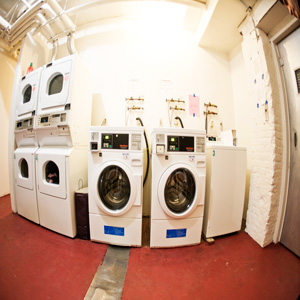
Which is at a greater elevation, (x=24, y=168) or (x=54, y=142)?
(x=54, y=142)

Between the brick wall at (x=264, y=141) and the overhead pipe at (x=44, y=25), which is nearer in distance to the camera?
the brick wall at (x=264, y=141)

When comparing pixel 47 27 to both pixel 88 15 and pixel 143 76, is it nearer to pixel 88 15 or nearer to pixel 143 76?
pixel 88 15

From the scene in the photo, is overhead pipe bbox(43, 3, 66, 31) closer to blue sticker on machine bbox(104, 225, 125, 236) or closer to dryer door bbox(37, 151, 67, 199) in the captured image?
dryer door bbox(37, 151, 67, 199)

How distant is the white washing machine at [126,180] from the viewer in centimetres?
110

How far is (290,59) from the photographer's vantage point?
4.01ft

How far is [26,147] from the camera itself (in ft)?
5.21

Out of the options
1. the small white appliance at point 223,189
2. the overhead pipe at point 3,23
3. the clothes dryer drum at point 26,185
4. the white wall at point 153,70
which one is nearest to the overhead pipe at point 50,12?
the white wall at point 153,70

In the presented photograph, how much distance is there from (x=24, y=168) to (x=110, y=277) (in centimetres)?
198

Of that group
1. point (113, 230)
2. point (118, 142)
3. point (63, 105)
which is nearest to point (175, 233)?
point (113, 230)

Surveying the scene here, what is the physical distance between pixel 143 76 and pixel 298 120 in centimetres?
206

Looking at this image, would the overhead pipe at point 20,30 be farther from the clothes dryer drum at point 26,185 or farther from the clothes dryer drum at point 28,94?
the clothes dryer drum at point 26,185

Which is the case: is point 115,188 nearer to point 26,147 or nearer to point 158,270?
point 158,270

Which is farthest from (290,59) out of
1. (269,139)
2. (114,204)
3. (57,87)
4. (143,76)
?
(57,87)

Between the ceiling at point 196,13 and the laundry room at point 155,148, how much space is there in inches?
0.7
